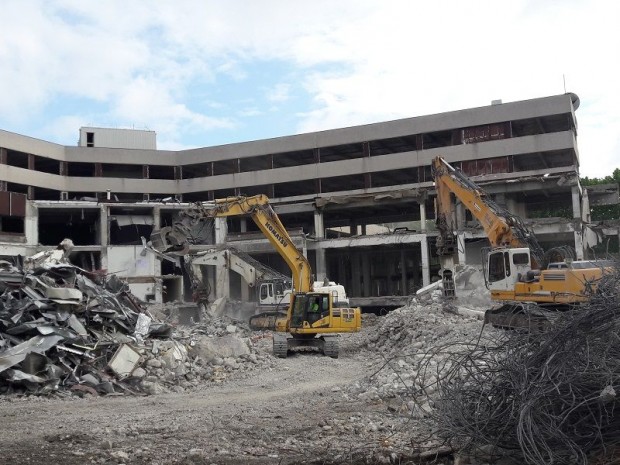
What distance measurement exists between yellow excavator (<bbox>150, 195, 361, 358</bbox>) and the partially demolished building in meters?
10.7

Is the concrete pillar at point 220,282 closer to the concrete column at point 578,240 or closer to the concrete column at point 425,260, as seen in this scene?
the concrete column at point 425,260

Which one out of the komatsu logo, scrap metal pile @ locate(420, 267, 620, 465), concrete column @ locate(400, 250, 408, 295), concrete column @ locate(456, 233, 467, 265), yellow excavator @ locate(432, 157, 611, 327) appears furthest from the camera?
concrete column @ locate(400, 250, 408, 295)

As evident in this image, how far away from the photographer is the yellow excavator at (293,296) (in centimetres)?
1700

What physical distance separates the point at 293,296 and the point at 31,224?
90.4 feet

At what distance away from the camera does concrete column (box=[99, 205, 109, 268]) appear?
39250 millimetres

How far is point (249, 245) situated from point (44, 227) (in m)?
17.5

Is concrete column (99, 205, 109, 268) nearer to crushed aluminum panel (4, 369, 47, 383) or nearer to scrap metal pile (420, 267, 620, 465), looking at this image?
crushed aluminum panel (4, 369, 47, 383)

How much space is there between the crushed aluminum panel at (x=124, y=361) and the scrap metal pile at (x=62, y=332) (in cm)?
2

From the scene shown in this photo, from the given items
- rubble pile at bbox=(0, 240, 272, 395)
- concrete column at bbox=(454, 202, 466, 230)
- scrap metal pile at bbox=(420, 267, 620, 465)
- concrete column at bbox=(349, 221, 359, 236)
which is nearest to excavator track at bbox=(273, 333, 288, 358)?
rubble pile at bbox=(0, 240, 272, 395)

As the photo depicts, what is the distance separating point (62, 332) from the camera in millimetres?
12258

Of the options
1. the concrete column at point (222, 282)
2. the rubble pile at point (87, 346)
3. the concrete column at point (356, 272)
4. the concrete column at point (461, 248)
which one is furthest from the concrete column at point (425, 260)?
the rubble pile at point (87, 346)

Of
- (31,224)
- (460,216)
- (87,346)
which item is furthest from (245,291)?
(87,346)

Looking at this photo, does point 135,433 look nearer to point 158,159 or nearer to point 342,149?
point 342,149

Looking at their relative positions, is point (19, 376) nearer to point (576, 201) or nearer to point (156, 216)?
point (576, 201)
